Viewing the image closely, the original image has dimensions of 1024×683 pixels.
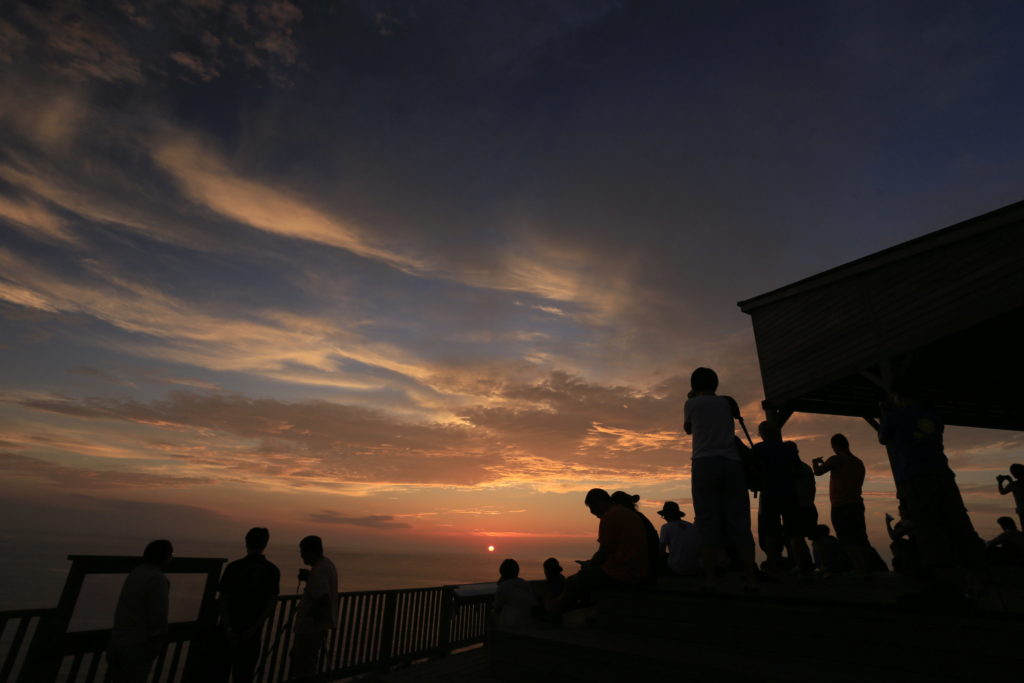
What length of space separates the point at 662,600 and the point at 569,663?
36.7 inches

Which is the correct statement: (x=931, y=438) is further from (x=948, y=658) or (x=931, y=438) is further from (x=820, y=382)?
(x=820, y=382)

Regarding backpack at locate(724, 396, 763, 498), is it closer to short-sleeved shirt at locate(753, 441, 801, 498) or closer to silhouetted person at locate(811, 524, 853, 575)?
short-sleeved shirt at locate(753, 441, 801, 498)

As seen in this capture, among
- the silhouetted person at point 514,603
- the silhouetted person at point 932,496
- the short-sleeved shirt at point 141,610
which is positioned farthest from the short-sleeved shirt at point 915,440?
the short-sleeved shirt at point 141,610

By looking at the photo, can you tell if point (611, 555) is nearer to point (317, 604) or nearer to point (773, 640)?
point (773, 640)

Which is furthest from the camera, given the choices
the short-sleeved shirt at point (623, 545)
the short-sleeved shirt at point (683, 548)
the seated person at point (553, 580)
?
the seated person at point (553, 580)

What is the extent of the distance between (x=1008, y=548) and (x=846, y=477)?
421 cm

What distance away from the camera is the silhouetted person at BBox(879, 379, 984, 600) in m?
3.92

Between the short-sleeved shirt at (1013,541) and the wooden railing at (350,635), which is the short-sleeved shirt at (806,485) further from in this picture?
the wooden railing at (350,635)

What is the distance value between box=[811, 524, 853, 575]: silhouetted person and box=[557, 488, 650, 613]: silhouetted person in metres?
3.81

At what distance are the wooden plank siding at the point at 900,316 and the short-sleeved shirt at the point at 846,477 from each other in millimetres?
6088

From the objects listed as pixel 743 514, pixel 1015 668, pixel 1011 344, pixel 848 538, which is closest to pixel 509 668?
pixel 743 514

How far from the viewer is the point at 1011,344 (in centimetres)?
1266

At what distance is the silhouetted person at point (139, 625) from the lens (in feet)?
15.0

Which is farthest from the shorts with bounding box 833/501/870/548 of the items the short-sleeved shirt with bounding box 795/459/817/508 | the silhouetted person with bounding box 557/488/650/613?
the silhouetted person with bounding box 557/488/650/613
